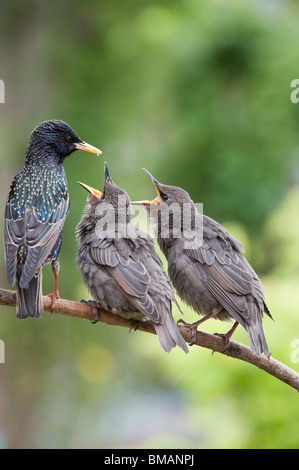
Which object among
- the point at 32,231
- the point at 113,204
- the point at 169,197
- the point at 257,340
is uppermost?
the point at 169,197

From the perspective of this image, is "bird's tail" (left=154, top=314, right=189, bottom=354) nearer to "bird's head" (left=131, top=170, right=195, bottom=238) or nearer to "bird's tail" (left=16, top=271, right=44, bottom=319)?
"bird's tail" (left=16, top=271, right=44, bottom=319)

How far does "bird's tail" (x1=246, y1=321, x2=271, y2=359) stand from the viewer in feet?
11.3

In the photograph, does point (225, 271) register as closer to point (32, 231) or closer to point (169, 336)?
point (169, 336)

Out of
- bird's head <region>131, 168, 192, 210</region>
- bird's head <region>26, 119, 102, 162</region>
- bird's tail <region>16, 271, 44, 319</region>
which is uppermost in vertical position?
bird's head <region>26, 119, 102, 162</region>

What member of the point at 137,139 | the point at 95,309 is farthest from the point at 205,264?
the point at 137,139

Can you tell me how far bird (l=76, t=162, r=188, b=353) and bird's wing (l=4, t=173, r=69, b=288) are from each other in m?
0.29

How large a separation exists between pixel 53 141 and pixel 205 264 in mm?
1128

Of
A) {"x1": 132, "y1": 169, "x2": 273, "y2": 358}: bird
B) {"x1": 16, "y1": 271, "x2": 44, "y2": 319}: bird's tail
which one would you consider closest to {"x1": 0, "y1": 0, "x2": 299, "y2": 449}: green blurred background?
{"x1": 132, "y1": 169, "x2": 273, "y2": 358}: bird

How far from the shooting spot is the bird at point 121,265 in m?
3.44

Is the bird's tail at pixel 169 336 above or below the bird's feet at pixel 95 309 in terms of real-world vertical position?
below

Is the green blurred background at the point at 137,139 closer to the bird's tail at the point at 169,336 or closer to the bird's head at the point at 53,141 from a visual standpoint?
the bird's head at the point at 53,141

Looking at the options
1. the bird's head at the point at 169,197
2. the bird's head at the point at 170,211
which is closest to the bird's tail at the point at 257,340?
the bird's head at the point at 170,211

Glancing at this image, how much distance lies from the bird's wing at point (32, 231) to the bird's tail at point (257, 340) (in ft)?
3.74

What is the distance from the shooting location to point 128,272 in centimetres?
355
